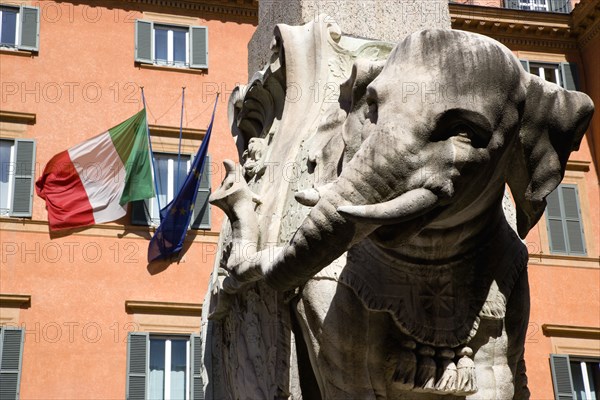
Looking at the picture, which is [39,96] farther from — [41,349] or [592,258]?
[592,258]

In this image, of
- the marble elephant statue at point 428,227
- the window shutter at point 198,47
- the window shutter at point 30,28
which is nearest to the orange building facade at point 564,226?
the window shutter at point 198,47

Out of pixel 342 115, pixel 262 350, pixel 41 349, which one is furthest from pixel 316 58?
pixel 41 349

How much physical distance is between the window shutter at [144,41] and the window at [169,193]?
5.83 ft

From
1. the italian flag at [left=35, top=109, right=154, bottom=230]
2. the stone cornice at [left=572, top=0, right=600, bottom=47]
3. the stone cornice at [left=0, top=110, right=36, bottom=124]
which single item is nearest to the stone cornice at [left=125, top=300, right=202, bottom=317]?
the italian flag at [left=35, top=109, right=154, bottom=230]

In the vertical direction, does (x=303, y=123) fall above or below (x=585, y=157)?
below

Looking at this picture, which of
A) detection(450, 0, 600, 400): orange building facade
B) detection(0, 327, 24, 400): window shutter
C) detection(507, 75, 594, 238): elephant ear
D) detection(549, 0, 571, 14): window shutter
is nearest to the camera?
detection(507, 75, 594, 238): elephant ear

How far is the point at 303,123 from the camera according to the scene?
3973 millimetres

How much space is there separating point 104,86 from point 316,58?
15248 millimetres

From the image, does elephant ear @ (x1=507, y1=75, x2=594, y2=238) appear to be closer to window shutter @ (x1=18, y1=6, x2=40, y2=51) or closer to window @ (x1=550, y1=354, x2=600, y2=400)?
window @ (x1=550, y1=354, x2=600, y2=400)

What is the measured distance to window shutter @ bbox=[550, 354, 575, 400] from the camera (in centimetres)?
1739

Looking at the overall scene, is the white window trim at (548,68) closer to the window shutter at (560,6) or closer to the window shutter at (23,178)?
the window shutter at (560,6)

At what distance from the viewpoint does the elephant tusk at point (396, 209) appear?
2.77 meters

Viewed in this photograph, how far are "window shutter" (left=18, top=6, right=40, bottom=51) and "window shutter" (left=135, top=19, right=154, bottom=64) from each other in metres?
1.55

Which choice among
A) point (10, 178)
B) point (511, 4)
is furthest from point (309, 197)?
point (511, 4)
